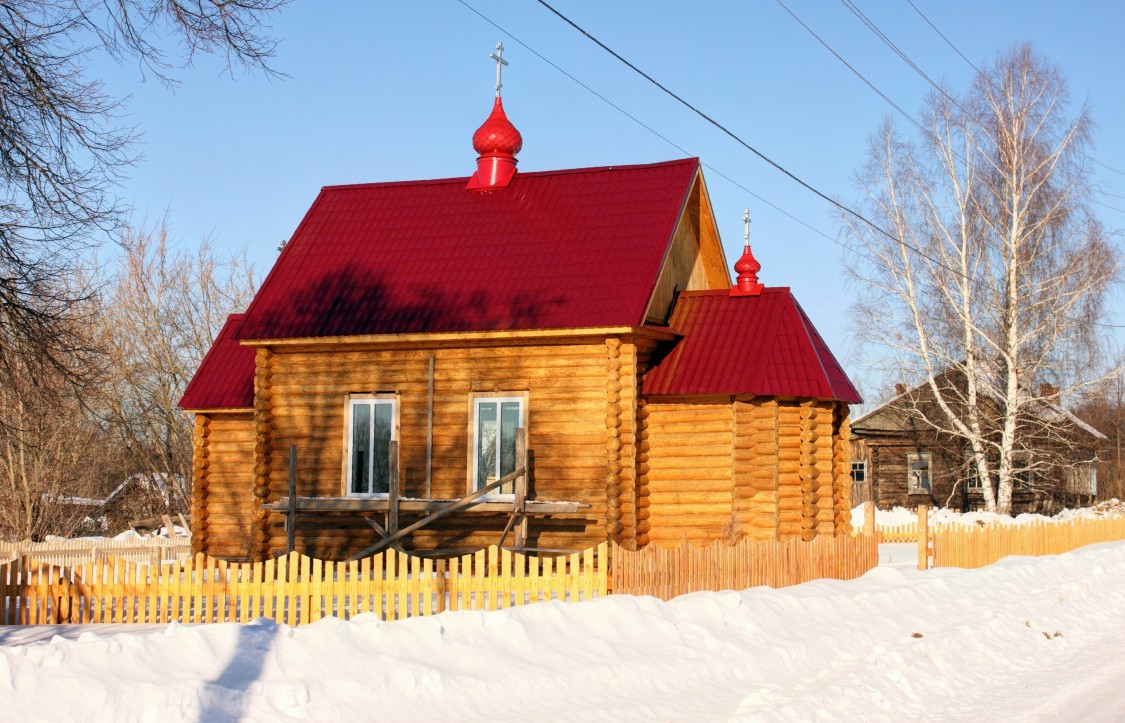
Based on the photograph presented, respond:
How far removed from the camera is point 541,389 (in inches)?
840

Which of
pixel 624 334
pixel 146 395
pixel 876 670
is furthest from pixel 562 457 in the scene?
pixel 146 395

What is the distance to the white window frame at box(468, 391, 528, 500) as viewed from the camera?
21344mm

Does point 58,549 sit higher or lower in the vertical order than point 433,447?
lower

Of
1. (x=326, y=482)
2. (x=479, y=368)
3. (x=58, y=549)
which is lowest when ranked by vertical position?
(x=58, y=549)

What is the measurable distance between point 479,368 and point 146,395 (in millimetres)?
25600

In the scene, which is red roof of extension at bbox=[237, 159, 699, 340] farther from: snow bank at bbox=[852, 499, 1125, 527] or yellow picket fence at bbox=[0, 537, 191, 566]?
snow bank at bbox=[852, 499, 1125, 527]

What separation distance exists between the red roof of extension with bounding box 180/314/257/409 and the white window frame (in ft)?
18.4

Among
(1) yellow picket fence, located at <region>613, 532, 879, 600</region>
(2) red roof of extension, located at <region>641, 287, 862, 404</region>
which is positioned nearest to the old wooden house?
(2) red roof of extension, located at <region>641, 287, 862, 404</region>

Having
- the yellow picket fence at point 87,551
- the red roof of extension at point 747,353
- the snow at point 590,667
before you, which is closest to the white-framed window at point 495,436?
the red roof of extension at point 747,353

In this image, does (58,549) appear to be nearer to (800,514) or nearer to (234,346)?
(234,346)

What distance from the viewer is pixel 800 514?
2105 cm

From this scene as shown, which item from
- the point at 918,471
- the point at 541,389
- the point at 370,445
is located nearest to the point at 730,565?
the point at 541,389

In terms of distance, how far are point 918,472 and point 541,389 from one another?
29546mm

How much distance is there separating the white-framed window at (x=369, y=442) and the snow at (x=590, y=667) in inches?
297
